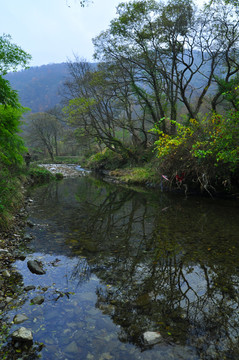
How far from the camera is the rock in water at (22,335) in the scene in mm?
2152

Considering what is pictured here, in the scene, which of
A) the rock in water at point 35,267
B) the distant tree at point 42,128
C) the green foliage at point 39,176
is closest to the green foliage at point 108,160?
the green foliage at point 39,176

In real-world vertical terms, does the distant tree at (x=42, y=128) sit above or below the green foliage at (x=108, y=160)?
above

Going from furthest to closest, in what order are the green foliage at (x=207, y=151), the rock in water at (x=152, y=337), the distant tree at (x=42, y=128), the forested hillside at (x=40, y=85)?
the forested hillside at (x=40, y=85), the distant tree at (x=42, y=128), the green foliage at (x=207, y=151), the rock in water at (x=152, y=337)

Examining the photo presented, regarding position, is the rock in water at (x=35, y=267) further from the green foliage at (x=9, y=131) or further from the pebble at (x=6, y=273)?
the green foliage at (x=9, y=131)

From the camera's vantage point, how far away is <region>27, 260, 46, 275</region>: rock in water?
11.9 ft

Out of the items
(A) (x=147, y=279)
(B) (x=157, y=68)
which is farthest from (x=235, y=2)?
(A) (x=147, y=279)

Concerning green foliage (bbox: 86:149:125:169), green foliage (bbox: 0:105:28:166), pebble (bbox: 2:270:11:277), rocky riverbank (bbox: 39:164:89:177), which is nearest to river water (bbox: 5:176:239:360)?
pebble (bbox: 2:270:11:277)

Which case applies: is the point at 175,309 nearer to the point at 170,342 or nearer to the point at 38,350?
the point at 170,342

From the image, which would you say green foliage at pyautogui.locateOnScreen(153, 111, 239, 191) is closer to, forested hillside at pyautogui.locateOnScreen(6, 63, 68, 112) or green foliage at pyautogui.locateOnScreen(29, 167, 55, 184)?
green foliage at pyautogui.locateOnScreen(29, 167, 55, 184)

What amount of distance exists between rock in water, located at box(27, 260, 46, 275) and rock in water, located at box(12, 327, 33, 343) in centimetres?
142

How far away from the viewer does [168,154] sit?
11.1 m

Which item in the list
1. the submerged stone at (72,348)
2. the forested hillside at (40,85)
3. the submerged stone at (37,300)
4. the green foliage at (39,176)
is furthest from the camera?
the forested hillside at (40,85)

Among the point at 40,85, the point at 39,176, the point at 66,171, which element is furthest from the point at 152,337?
the point at 40,85

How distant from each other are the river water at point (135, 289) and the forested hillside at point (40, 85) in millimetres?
80679
